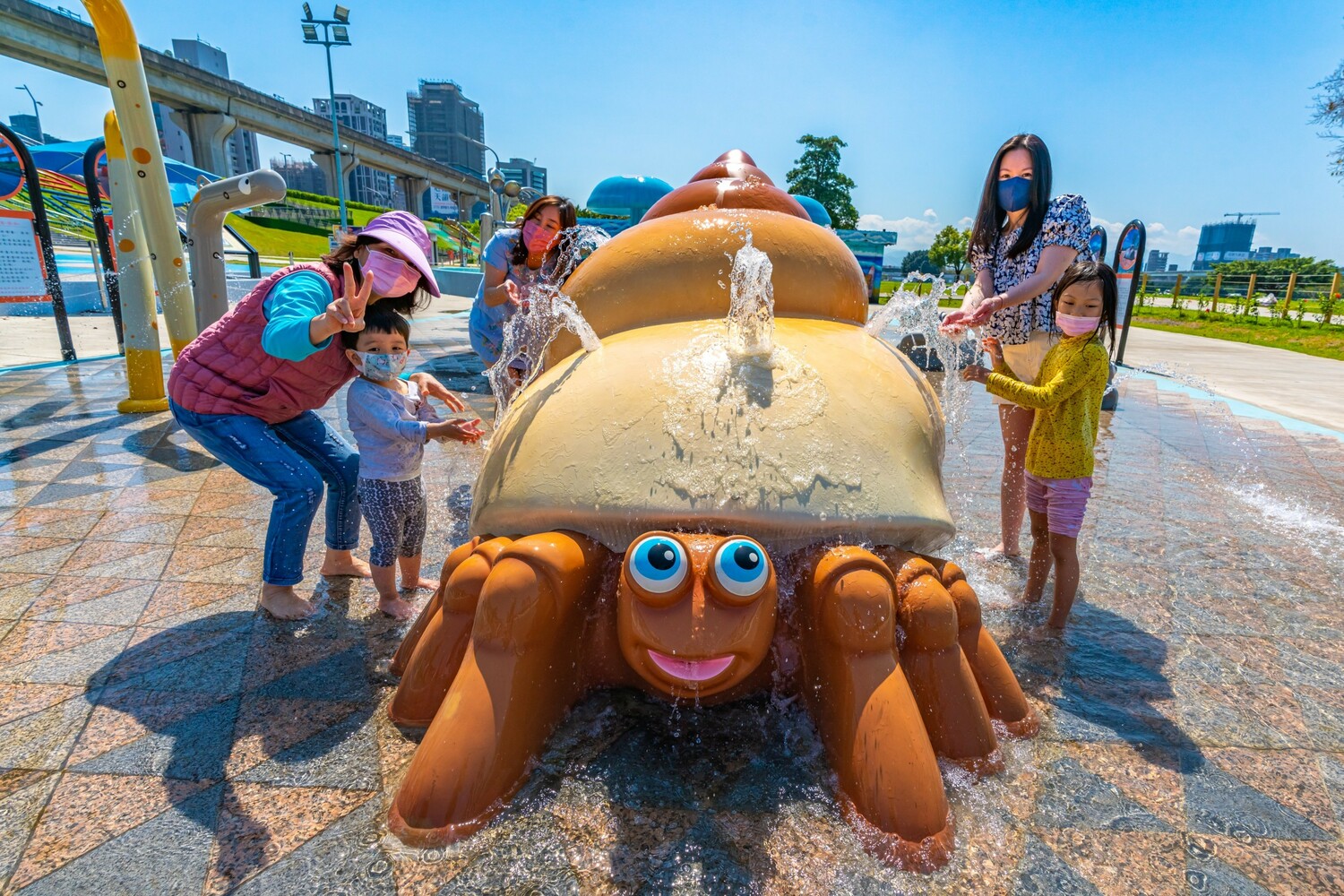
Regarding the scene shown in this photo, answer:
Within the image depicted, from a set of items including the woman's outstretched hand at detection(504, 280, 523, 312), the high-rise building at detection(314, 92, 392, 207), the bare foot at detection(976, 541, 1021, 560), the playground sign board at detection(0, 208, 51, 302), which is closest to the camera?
the bare foot at detection(976, 541, 1021, 560)

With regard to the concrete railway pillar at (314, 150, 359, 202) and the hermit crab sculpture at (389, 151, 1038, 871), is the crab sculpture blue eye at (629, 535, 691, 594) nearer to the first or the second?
the hermit crab sculpture at (389, 151, 1038, 871)

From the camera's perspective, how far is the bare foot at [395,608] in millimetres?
3141

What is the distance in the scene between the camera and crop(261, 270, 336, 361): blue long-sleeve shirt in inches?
98.5

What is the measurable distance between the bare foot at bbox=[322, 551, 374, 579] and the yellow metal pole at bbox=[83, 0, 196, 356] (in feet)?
13.3

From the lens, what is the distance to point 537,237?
14.3 ft

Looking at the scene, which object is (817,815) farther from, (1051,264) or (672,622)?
(1051,264)

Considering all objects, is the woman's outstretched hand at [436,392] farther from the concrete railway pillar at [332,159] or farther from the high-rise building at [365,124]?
the high-rise building at [365,124]

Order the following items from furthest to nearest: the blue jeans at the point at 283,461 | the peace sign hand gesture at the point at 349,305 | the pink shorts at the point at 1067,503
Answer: the pink shorts at the point at 1067,503, the blue jeans at the point at 283,461, the peace sign hand gesture at the point at 349,305

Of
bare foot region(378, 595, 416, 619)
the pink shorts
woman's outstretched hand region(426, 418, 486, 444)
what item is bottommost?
bare foot region(378, 595, 416, 619)

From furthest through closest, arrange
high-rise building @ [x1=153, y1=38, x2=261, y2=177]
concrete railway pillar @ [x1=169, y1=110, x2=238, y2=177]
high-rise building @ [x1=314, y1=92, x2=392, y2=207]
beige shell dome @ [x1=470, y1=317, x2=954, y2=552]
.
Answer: high-rise building @ [x1=314, y1=92, x2=392, y2=207] → high-rise building @ [x1=153, y1=38, x2=261, y2=177] → concrete railway pillar @ [x1=169, y1=110, x2=238, y2=177] → beige shell dome @ [x1=470, y1=317, x2=954, y2=552]

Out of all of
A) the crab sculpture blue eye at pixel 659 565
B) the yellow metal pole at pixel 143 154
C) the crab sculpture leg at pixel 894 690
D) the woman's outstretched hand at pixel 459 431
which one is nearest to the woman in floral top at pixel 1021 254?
the crab sculpture leg at pixel 894 690

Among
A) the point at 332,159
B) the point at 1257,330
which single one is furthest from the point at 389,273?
the point at 332,159

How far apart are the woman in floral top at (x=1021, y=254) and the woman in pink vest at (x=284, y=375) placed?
7.35 feet

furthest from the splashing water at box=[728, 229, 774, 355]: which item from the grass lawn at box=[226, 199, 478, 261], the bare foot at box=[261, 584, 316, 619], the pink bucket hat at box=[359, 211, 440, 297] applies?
the grass lawn at box=[226, 199, 478, 261]
